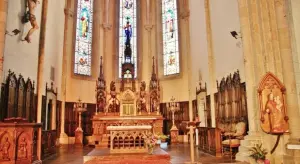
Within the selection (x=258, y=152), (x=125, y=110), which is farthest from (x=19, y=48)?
(x=258, y=152)

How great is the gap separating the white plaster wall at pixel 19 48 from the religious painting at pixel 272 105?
24.7 ft

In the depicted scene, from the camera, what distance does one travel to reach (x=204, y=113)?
1257cm

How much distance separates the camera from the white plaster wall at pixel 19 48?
830 cm

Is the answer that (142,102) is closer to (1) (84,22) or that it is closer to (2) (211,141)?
(2) (211,141)

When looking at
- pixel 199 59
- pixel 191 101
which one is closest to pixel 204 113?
pixel 191 101

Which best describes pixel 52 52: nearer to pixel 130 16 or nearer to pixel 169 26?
pixel 130 16

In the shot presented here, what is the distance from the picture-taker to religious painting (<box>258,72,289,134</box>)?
21.8ft

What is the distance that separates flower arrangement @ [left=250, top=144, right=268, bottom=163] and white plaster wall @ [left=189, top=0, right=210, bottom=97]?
5.67 meters

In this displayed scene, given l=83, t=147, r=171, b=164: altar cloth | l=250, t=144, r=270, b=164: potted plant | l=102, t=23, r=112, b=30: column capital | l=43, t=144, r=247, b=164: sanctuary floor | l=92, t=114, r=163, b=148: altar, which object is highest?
l=102, t=23, r=112, b=30: column capital

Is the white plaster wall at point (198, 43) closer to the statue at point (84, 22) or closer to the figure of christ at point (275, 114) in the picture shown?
the figure of christ at point (275, 114)

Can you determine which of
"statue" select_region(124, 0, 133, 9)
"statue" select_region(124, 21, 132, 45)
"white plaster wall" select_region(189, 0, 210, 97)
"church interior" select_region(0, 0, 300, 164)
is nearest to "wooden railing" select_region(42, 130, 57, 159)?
"church interior" select_region(0, 0, 300, 164)

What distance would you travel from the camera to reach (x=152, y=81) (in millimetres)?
14117

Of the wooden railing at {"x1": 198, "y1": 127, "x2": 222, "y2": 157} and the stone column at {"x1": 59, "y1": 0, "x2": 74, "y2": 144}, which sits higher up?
the stone column at {"x1": 59, "y1": 0, "x2": 74, "y2": 144}

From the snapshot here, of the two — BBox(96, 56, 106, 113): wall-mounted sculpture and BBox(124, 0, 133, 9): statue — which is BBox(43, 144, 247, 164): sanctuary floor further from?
BBox(124, 0, 133, 9): statue
